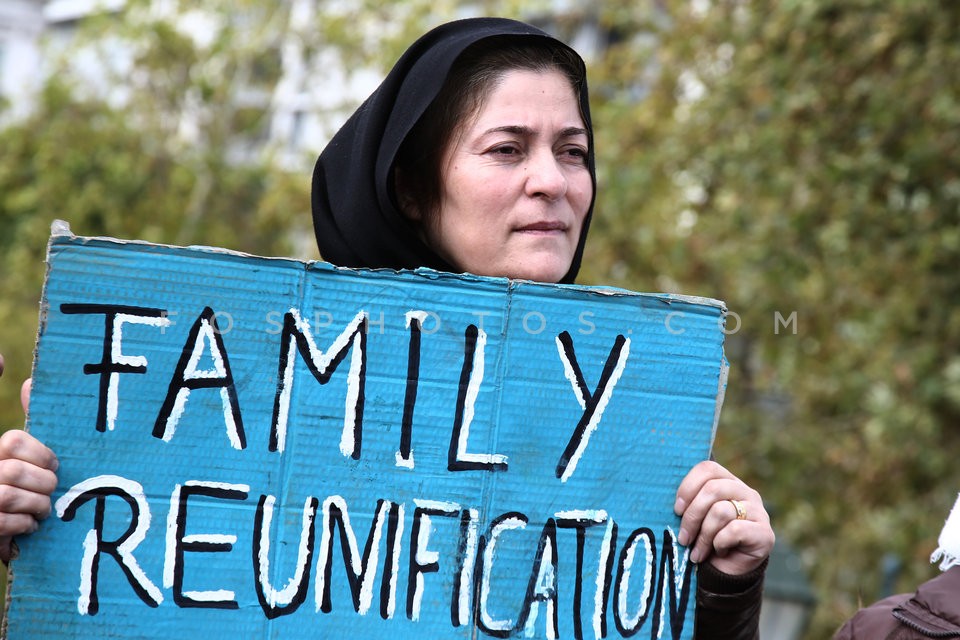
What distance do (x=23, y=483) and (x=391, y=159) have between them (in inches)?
30.5

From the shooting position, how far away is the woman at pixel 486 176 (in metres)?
1.85

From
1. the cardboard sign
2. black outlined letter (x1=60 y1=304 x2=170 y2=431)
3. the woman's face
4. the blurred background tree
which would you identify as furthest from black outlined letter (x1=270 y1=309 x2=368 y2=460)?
the blurred background tree

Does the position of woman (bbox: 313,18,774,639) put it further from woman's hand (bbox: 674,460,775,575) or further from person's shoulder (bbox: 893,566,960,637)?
person's shoulder (bbox: 893,566,960,637)

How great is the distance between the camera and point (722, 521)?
173cm

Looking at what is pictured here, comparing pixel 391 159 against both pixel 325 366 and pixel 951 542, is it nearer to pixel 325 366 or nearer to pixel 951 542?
pixel 325 366

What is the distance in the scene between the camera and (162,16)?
40.0 ft

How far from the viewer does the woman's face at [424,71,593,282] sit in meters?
1.93

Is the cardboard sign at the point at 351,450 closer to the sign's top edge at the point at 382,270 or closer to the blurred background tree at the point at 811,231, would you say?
the sign's top edge at the point at 382,270

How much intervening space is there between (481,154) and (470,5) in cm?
1108

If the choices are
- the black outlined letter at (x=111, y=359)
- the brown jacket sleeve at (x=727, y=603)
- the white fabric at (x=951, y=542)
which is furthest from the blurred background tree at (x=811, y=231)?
the black outlined letter at (x=111, y=359)

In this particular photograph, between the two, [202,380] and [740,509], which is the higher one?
[202,380]

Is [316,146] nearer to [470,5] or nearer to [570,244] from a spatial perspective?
[470,5]

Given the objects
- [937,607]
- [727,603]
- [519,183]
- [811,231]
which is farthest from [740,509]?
[811,231]

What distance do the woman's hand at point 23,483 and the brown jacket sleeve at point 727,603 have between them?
0.94 metres
